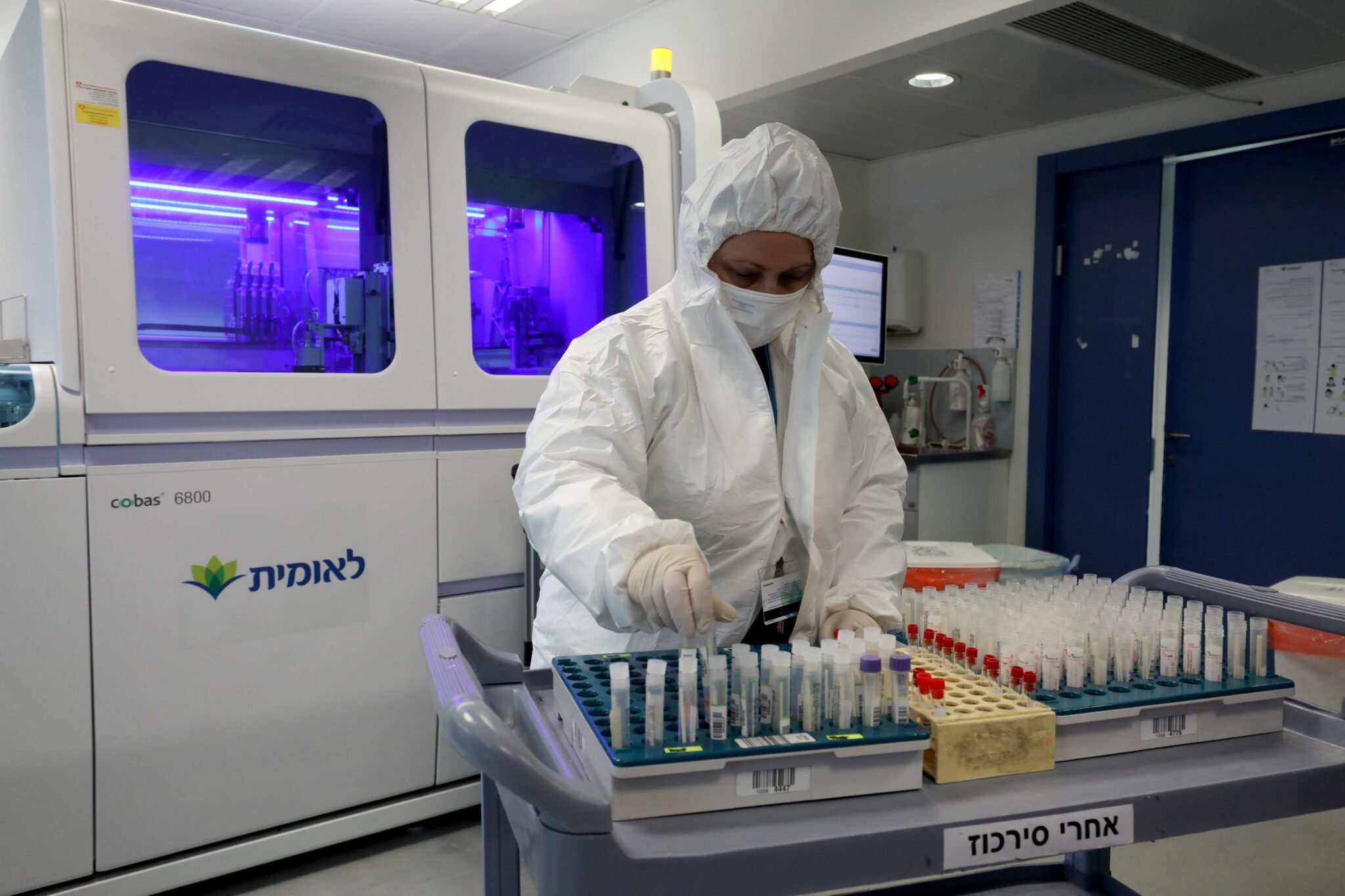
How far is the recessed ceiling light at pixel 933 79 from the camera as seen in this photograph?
3.36 meters

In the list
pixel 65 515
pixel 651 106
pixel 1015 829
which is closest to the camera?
pixel 1015 829

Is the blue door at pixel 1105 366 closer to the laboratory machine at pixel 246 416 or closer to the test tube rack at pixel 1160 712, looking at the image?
the laboratory machine at pixel 246 416

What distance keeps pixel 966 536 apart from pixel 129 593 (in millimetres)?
3372

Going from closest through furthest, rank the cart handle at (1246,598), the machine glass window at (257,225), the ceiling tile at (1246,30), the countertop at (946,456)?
the cart handle at (1246,598) < the machine glass window at (257,225) < the ceiling tile at (1246,30) < the countertop at (946,456)

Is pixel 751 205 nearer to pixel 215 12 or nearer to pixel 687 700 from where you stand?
pixel 687 700

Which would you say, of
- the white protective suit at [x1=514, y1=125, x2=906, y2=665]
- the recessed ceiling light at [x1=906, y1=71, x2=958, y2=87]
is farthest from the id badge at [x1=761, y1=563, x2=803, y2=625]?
the recessed ceiling light at [x1=906, y1=71, x2=958, y2=87]

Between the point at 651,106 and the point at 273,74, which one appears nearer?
the point at 273,74

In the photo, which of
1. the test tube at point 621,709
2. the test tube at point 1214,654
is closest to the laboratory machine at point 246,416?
the test tube at point 621,709

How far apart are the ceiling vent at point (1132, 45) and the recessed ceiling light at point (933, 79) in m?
0.49

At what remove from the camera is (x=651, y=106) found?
2.63m

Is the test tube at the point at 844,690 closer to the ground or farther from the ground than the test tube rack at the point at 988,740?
farther from the ground

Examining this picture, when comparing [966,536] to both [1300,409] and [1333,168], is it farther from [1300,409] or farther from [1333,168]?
[1333,168]

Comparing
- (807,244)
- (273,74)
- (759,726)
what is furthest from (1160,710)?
(273,74)

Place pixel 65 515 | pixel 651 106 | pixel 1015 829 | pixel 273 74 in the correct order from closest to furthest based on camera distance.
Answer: pixel 1015 829
pixel 65 515
pixel 273 74
pixel 651 106
